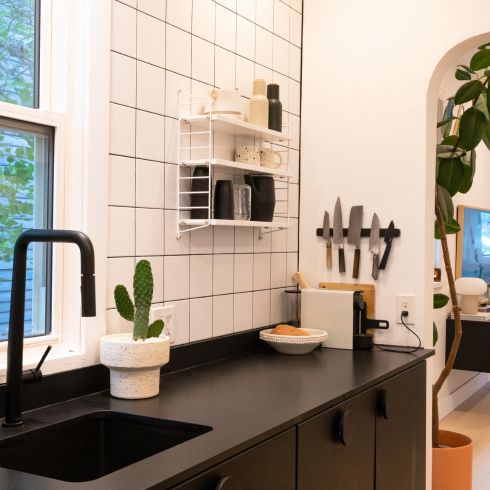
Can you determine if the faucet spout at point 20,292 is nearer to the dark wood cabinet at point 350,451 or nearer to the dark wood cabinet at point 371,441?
the dark wood cabinet at point 350,451

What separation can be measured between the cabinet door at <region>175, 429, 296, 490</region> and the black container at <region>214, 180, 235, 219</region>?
0.83 meters

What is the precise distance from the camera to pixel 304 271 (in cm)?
291

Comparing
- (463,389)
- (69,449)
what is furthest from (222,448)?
(463,389)

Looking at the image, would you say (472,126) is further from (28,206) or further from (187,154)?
(28,206)

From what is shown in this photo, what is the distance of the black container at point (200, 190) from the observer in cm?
221

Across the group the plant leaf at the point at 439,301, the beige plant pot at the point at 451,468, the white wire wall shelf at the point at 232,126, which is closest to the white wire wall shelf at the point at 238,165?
the white wire wall shelf at the point at 232,126

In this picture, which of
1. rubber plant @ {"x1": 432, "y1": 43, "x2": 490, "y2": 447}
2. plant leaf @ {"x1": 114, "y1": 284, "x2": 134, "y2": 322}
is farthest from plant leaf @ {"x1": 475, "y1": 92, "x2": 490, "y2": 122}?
plant leaf @ {"x1": 114, "y1": 284, "x2": 134, "y2": 322}

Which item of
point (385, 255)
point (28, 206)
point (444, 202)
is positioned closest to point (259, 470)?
point (28, 206)

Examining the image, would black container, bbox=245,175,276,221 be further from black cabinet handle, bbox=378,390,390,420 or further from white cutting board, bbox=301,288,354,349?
black cabinet handle, bbox=378,390,390,420

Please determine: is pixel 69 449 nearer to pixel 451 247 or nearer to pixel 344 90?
pixel 344 90

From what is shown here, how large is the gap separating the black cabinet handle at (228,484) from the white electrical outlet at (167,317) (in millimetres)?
765

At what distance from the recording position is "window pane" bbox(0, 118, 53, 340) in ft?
5.66

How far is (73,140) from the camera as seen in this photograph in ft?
6.10

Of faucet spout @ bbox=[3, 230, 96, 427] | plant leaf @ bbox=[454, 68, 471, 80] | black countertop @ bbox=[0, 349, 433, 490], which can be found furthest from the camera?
plant leaf @ bbox=[454, 68, 471, 80]
